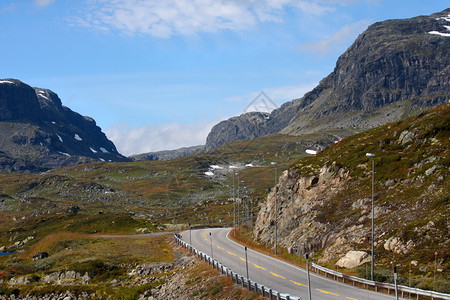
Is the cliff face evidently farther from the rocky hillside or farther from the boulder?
the boulder

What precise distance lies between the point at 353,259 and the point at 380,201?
1174 centimetres

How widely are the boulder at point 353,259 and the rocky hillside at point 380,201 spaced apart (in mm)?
1345

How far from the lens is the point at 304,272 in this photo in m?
39.4

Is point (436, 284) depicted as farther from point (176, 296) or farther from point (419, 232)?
point (176, 296)

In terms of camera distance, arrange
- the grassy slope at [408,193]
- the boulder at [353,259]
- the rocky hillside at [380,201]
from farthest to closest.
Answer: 1. the boulder at [353,259]
2. the rocky hillside at [380,201]
3. the grassy slope at [408,193]

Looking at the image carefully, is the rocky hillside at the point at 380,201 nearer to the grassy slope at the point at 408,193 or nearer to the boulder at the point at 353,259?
the grassy slope at the point at 408,193

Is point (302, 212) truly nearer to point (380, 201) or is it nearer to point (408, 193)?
point (380, 201)

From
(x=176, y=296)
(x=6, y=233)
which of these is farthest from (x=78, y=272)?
(x=6, y=233)

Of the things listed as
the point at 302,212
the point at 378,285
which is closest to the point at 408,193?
the point at 302,212

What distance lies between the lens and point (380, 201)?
4791 centimetres

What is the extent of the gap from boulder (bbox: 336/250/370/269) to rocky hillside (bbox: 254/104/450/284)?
1.34 m

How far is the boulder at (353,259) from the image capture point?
126 feet

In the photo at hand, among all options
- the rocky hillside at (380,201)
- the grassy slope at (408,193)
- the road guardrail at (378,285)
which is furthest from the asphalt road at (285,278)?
the rocky hillside at (380,201)

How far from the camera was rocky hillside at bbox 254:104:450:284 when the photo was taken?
123ft
